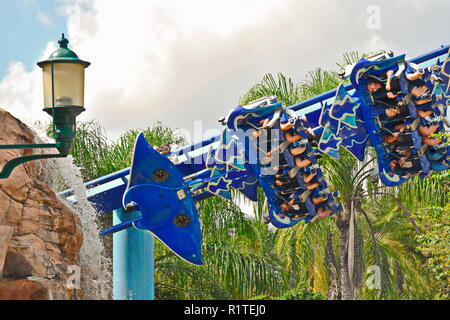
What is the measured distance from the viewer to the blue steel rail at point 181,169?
29.3 ft

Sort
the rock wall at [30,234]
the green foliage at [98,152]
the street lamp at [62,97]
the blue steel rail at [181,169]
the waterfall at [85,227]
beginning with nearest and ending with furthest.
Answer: the street lamp at [62,97] < the rock wall at [30,234] < the waterfall at [85,227] < the blue steel rail at [181,169] < the green foliage at [98,152]

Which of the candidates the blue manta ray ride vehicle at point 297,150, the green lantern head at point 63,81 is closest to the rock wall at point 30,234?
the blue manta ray ride vehicle at point 297,150

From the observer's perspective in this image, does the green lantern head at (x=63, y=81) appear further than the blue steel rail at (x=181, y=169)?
No

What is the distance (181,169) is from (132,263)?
1305 millimetres

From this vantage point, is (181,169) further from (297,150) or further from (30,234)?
(30,234)

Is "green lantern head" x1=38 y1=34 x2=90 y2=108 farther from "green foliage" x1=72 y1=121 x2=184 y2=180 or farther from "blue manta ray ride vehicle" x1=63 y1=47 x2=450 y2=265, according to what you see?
"green foliage" x1=72 y1=121 x2=184 y2=180

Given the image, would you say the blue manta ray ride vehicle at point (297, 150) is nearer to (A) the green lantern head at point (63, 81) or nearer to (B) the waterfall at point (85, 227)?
(B) the waterfall at point (85, 227)

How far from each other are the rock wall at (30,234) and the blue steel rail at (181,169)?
1293mm

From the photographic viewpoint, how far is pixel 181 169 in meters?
9.13

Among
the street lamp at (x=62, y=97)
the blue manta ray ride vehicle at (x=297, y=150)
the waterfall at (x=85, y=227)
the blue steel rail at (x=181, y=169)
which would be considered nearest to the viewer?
the street lamp at (x=62, y=97)

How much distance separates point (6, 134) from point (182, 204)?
7.60 feet

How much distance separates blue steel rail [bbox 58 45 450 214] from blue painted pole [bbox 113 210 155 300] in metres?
0.25

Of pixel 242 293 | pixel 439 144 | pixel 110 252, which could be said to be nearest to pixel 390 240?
pixel 242 293

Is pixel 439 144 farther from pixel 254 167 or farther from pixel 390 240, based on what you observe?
pixel 390 240
